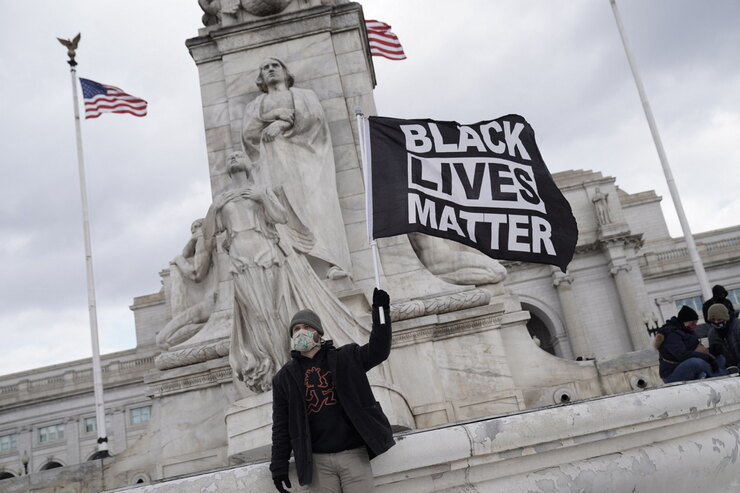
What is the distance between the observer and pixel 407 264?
9656 mm

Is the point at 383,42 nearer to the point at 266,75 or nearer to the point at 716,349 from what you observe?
the point at 266,75

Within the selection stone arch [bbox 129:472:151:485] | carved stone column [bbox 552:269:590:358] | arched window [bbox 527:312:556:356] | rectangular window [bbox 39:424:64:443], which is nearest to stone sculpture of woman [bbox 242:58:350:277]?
stone arch [bbox 129:472:151:485]

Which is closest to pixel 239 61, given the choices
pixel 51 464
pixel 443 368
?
pixel 443 368

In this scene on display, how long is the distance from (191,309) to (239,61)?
395 cm

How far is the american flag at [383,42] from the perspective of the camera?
623 inches

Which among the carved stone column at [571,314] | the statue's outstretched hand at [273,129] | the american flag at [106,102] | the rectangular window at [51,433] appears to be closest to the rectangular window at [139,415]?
the rectangular window at [51,433]

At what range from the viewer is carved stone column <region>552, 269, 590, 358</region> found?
4475 centimetres

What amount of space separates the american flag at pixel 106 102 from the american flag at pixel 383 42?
284 inches

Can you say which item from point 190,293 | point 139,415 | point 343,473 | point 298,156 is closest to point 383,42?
point 298,156

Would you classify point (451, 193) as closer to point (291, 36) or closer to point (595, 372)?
point (595, 372)

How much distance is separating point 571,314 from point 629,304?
360 cm

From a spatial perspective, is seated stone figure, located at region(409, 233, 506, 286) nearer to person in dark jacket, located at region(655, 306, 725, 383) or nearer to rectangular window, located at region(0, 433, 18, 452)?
person in dark jacket, located at region(655, 306, 725, 383)

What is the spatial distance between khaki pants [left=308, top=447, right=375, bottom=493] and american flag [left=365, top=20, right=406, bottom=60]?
13.2 metres

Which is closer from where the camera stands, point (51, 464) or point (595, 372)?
point (595, 372)
